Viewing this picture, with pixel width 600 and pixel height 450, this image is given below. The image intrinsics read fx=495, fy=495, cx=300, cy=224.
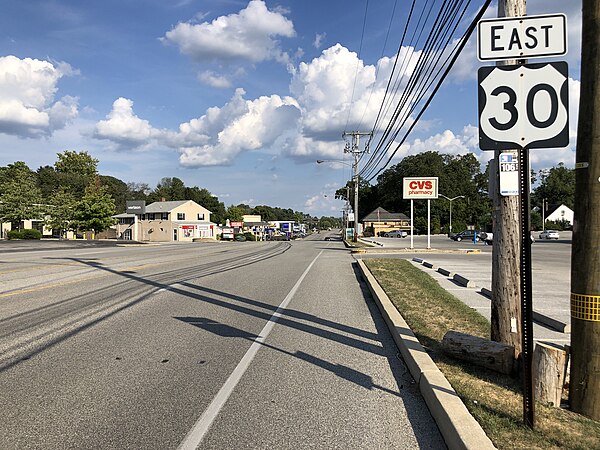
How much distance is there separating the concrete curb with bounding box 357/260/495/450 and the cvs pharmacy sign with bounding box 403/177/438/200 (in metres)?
36.4

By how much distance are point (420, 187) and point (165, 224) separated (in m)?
51.7

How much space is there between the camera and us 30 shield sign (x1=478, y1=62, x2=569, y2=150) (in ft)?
13.2

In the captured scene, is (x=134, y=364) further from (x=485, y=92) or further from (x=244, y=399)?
(x=485, y=92)

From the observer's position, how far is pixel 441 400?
15.1 ft

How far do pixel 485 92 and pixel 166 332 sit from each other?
630cm

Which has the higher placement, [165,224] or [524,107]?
[524,107]

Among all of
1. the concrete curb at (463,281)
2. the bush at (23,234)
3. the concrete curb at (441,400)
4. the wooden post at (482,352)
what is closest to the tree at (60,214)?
the bush at (23,234)

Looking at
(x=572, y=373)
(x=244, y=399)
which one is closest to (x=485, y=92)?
(x=572, y=373)

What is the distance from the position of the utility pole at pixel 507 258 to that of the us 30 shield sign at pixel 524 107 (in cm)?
161

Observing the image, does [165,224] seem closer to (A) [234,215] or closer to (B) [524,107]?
(A) [234,215]

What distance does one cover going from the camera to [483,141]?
164 inches

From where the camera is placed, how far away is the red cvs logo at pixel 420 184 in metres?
43.2

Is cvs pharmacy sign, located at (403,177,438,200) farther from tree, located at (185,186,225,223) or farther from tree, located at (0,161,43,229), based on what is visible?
tree, located at (185,186,225,223)

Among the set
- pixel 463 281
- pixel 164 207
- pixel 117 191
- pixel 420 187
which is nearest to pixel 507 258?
pixel 463 281
